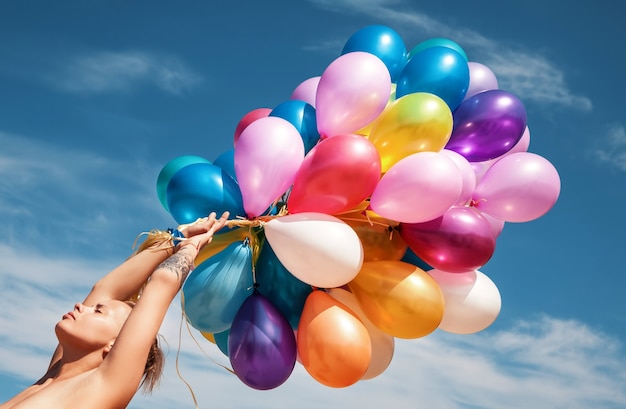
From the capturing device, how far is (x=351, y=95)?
4.14 metres

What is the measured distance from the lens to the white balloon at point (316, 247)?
3.80 meters

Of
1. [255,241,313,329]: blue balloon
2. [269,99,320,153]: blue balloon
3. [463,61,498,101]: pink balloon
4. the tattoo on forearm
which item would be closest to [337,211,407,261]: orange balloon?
[255,241,313,329]: blue balloon

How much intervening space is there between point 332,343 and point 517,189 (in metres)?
1.53

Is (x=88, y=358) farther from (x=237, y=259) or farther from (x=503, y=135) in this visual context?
(x=503, y=135)

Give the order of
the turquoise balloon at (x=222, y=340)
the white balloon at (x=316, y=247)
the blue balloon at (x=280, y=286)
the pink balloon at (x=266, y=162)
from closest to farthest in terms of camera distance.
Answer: the white balloon at (x=316, y=247) → the pink balloon at (x=266, y=162) → the blue balloon at (x=280, y=286) → the turquoise balloon at (x=222, y=340)

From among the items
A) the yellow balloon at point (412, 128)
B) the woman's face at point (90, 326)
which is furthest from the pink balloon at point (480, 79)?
the woman's face at point (90, 326)

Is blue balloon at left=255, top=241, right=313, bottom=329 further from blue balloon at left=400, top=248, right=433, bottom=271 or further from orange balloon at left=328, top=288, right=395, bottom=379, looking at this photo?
blue balloon at left=400, top=248, right=433, bottom=271

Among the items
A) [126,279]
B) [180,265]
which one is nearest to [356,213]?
[126,279]

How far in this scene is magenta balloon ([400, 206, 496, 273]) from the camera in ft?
13.4

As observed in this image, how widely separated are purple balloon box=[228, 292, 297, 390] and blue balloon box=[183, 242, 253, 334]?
0.33 ft

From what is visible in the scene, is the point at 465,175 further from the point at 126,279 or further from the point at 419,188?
the point at 126,279

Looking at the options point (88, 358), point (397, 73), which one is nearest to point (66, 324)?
point (88, 358)

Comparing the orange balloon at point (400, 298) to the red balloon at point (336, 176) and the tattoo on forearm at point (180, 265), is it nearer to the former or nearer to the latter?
the red balloon at point (336, 176)

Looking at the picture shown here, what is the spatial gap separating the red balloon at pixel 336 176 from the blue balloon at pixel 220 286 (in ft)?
1.50
